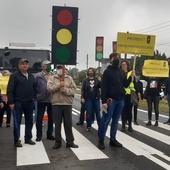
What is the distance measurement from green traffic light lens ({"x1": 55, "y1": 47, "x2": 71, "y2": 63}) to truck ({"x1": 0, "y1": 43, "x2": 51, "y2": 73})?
6527 mm

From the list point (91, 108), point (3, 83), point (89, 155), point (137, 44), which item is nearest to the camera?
point (89, 155)

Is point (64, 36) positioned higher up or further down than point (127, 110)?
higher up

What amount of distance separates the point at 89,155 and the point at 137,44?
4.39 metres

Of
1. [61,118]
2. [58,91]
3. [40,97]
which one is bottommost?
[61,118]

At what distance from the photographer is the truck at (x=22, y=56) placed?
1298cm

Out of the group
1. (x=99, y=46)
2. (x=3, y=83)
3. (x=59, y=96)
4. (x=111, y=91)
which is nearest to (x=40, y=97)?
(x=59, y=96)

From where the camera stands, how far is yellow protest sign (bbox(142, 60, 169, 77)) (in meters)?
10.4

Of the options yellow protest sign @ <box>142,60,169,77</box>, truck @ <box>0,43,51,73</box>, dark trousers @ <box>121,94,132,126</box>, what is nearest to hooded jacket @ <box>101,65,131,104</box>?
dark trousers @ <box>121,94,132,126</box>

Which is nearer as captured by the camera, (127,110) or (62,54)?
(62,54)

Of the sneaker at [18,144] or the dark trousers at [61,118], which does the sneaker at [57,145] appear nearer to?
the dark trousers at [61,118]

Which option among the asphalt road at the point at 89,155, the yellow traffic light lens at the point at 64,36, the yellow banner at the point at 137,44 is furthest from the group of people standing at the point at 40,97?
the yellow banner at the point at 137,44

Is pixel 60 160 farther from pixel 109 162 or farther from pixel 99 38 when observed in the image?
pixel 99 38

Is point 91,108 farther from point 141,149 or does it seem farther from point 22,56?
point 22,56

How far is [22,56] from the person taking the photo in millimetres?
13133
